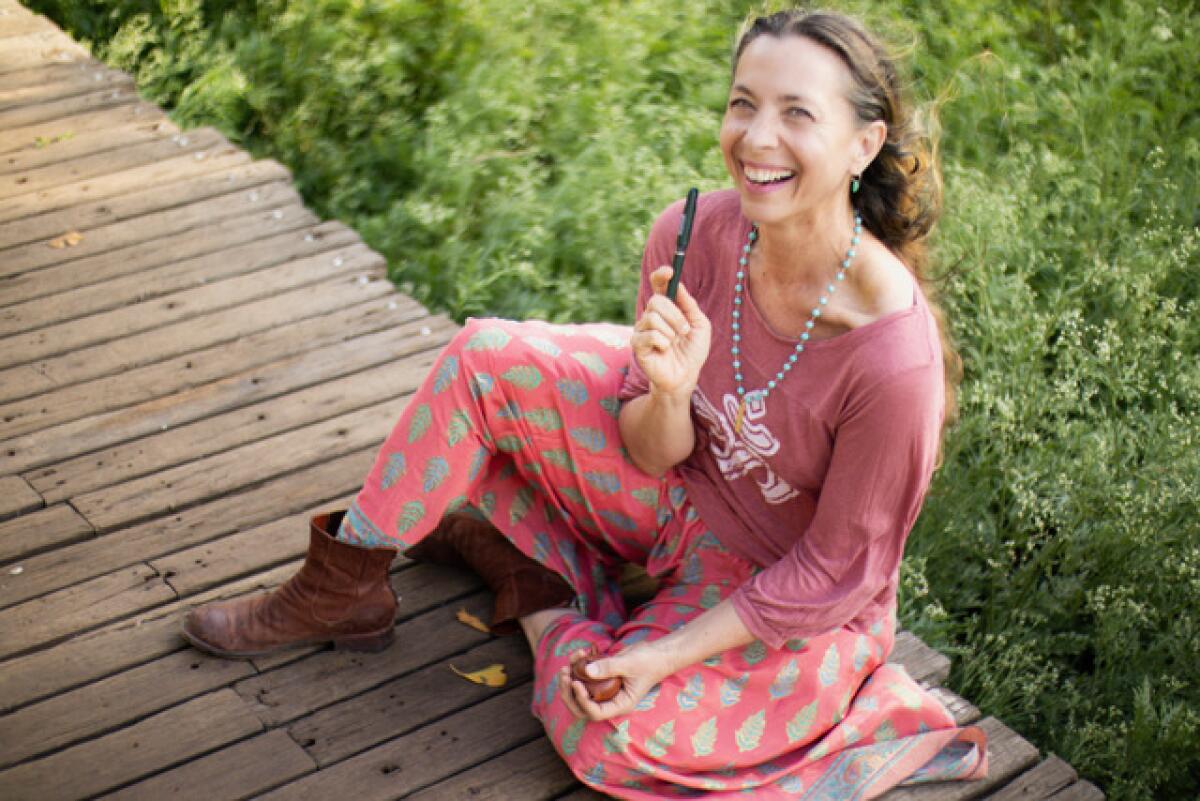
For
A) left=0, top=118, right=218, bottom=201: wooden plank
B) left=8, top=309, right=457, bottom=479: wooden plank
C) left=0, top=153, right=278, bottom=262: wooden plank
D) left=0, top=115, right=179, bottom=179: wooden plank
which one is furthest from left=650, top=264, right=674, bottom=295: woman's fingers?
left=0, top=115, right=179, bottom=179: wooden plank

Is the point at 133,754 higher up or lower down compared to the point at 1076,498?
lower down

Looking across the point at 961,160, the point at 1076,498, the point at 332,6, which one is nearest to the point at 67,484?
the point at 1076,498

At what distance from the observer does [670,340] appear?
7.84 ft

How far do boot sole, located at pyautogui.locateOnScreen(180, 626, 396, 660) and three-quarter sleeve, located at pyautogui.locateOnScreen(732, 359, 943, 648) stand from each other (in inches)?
30.7

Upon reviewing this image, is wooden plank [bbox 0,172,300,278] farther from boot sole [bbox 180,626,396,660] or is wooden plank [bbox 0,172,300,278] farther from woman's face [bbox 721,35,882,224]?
woman's face [bbox 721,35,882,224]

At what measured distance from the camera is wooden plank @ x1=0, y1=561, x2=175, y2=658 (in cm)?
278

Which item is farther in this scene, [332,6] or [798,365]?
[332,6]

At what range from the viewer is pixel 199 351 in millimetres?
3674

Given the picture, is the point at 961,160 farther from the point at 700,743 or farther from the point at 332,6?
the point at 700,743

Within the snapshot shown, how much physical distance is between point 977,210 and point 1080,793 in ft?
6.79

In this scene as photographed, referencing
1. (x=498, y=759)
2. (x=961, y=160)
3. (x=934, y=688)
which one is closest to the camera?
(x=498, y=759)

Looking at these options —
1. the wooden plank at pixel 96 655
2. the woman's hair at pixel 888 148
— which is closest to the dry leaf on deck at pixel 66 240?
the wooden plank at pixel 96 655

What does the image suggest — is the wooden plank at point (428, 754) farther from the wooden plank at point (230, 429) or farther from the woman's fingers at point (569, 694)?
the wooden plank at point (230, 429)

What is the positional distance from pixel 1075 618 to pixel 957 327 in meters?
1.00
